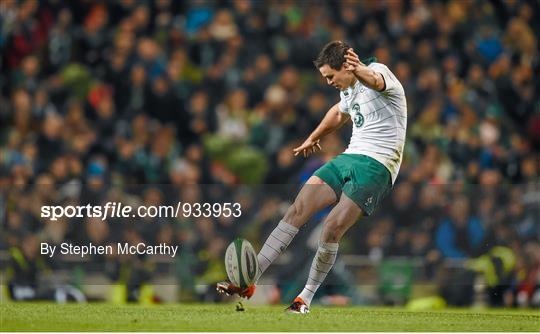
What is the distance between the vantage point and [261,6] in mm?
18531

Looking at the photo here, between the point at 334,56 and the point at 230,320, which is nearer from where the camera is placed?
the point at 230,320

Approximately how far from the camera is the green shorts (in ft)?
33.3

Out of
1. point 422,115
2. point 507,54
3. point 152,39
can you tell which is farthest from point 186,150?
point 507,54

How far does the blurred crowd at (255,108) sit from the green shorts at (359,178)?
9.58 ft

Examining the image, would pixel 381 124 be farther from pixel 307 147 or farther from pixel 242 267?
pixel 242 267

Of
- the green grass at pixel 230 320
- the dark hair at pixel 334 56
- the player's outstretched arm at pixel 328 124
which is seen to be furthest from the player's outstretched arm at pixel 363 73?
the green grass at pixel 230 320

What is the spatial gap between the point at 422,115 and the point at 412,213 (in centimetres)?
336

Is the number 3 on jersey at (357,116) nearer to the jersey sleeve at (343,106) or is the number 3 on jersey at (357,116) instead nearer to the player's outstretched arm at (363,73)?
the jersey sleeve at (343,106)

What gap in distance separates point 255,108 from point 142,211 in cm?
414

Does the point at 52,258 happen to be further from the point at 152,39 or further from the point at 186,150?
the point at 152,39

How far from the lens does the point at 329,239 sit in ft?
33.6

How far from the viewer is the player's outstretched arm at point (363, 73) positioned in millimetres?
9602

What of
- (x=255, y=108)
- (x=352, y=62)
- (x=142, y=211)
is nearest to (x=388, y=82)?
(x=352, y=62)

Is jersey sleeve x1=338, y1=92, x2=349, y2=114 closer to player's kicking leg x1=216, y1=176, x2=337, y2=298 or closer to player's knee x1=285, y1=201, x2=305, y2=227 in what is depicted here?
player's kicking leg x1=216, y1=176, x2=337, y2=298
